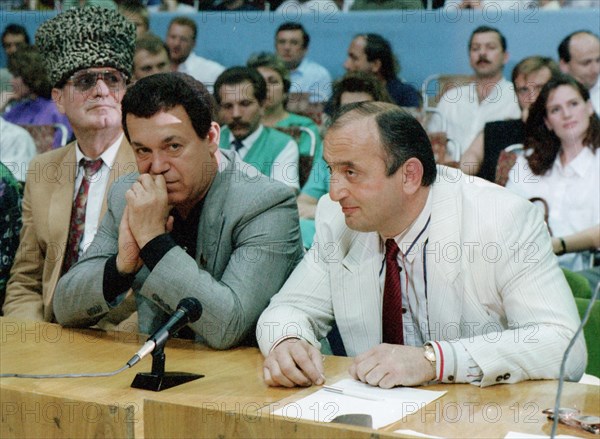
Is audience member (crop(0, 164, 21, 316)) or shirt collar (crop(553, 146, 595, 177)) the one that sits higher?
shirt collar (crop(553, 146, 595, 177))

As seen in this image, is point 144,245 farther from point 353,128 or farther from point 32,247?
point 32,247

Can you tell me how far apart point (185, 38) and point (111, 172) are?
2361 millimetres

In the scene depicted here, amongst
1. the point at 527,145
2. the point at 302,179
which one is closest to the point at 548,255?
the point at 527,145

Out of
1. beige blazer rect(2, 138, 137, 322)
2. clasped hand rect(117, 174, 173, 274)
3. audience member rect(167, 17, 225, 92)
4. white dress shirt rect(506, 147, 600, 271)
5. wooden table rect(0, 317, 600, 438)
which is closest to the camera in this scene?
wooden table rect(0, 317, 600, 438)

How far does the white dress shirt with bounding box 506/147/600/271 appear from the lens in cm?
411

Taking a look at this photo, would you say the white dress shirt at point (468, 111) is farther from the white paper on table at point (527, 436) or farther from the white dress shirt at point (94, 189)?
the white paper on table at point (527, 436)

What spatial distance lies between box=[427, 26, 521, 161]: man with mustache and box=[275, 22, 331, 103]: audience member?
2.40 ft

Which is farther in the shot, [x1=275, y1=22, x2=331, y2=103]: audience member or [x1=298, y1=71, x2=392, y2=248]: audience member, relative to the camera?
[x1=275, y1=22, x2=331, y2=103]: audience member

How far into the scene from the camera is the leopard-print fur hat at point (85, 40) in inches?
126

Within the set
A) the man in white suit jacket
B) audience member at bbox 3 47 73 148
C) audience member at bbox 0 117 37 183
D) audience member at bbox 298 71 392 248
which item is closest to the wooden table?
the man in white suit jacket

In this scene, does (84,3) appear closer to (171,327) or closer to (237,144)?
(237,144)

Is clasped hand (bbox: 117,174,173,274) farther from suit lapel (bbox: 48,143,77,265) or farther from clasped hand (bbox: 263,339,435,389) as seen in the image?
suit lapel (bbox: 48,143,77,265)

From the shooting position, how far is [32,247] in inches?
125

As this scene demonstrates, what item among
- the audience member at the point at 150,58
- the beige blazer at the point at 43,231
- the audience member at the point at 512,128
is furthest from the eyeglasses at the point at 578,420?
the audience member at the point at 150,58
